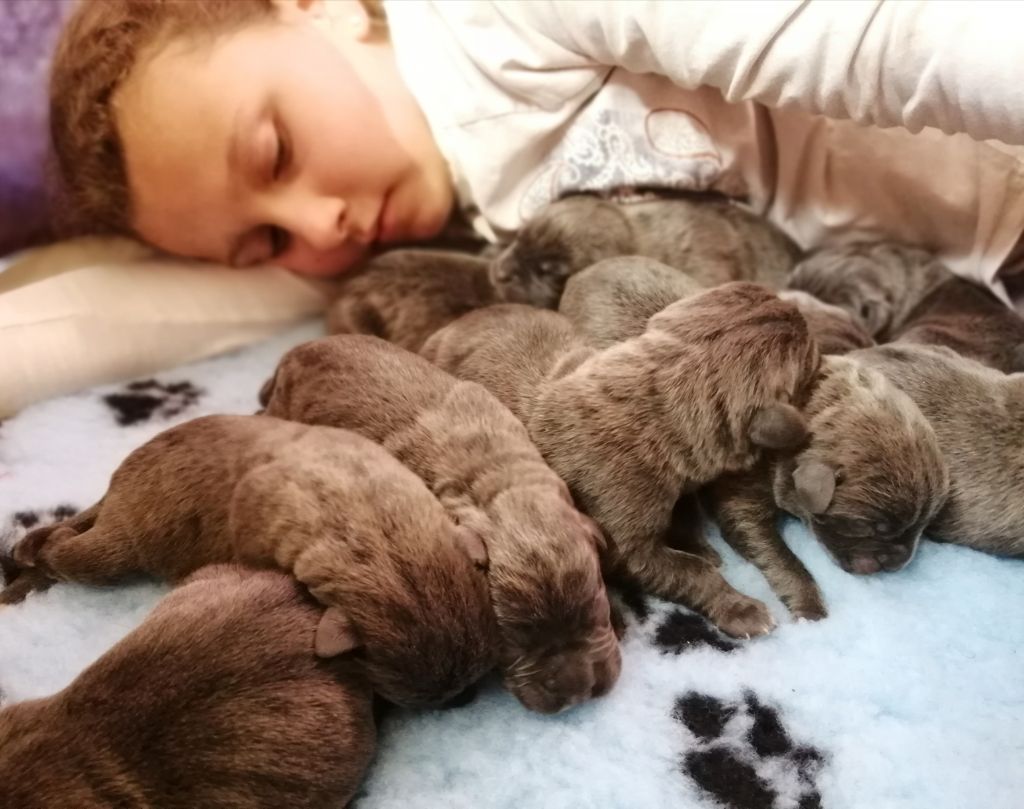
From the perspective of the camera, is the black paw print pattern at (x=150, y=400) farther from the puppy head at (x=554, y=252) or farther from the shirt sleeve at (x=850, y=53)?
the shirt sleeve at (x=850, y=53)

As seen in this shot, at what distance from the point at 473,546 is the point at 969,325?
1.09m

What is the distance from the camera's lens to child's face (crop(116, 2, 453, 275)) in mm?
1744

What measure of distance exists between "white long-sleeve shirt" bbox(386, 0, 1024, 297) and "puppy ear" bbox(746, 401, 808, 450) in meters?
0.53

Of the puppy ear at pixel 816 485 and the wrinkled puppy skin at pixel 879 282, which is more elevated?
the wrinkled puppy skin at pixel 879 282

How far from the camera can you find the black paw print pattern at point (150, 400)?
1.82 meters

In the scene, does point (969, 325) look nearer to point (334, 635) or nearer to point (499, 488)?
point (499, 488)

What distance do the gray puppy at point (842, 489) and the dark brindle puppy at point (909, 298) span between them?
0.38m

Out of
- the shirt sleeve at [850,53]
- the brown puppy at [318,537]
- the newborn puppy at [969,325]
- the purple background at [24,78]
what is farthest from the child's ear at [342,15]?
the newborn puppy at [969,325]

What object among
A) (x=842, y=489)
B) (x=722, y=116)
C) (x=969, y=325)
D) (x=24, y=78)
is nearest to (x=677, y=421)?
(x=842, y=489)

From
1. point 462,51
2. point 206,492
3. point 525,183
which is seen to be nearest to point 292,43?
point 462,51

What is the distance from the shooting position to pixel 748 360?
4.54 ft

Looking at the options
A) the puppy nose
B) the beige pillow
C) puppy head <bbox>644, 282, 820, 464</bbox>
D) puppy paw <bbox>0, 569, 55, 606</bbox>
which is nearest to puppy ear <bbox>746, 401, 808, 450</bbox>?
puppy head <bbox>644, 282, 820, 464</bbox>

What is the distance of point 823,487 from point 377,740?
0.71 metres

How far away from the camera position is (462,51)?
1879 millimetres
